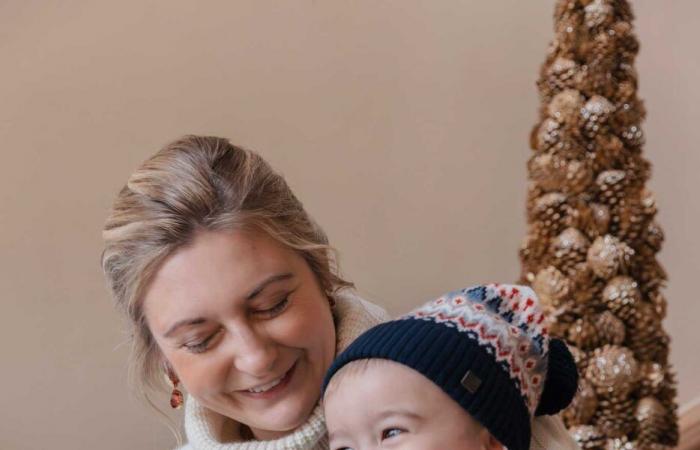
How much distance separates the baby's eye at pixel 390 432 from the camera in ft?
3.12

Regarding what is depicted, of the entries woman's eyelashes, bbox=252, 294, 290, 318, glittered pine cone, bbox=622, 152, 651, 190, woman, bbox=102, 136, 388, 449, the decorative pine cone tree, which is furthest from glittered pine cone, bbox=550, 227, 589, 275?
woman's eyelashes, bbox=252, 294, 290, 318

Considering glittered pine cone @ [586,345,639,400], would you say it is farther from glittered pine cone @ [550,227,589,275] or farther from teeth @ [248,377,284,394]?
teeth @ [248,377,284,394]

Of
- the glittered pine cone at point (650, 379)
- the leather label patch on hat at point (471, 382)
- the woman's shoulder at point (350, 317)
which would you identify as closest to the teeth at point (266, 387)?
the woman's shoulder at point (350, 317)

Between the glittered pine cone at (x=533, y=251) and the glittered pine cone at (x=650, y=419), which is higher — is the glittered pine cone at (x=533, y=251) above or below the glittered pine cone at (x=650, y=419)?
above

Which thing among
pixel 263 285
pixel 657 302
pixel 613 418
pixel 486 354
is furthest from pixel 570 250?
pixel 263 285

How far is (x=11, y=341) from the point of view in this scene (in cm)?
132

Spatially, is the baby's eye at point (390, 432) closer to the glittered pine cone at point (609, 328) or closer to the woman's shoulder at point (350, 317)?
the woman's shoulder at point (350, 317)

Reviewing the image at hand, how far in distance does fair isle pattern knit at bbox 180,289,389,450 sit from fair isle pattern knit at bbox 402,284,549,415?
0.15 m

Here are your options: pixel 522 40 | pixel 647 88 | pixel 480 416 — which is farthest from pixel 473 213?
pixel 480 416

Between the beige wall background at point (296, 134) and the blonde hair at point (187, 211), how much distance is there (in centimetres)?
26

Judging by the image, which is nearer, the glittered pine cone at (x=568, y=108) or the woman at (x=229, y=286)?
the woman at (x=229, y=286)

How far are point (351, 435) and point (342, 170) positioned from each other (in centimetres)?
74

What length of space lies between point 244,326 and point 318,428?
0.56 ft

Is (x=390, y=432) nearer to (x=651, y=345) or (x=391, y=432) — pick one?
(x=391, y=432)
